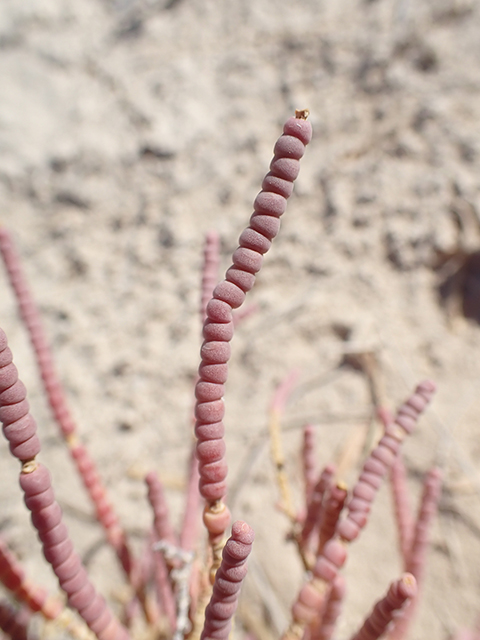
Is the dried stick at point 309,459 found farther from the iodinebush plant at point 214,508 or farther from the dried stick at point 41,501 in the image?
the dried stick at point 41,501

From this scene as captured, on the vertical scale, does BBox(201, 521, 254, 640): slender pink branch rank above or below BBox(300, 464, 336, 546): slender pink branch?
above

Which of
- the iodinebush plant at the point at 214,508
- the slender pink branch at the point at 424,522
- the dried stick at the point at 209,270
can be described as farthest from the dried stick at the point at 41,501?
the slender pink branch at the point at 424,522

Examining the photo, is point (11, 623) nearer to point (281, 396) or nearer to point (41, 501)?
point (41, 501)

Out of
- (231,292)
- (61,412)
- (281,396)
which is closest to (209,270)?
(231,292)

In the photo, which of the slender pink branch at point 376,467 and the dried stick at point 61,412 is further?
the dried stick at point 61,412

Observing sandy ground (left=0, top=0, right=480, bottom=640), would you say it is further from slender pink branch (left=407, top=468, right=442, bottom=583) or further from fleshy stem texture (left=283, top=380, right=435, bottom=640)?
fleshy stem texture (left=283, top=380, right=435, bottom=640)

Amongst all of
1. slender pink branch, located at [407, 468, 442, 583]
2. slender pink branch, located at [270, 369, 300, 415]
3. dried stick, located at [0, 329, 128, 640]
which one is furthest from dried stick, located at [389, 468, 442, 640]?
dried stick, located at [0, 329, 128, 640]

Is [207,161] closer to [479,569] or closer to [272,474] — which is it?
[272,474]

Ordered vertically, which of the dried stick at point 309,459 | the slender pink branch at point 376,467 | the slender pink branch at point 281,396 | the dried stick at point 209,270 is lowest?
the slender pink branch at point 281,396
